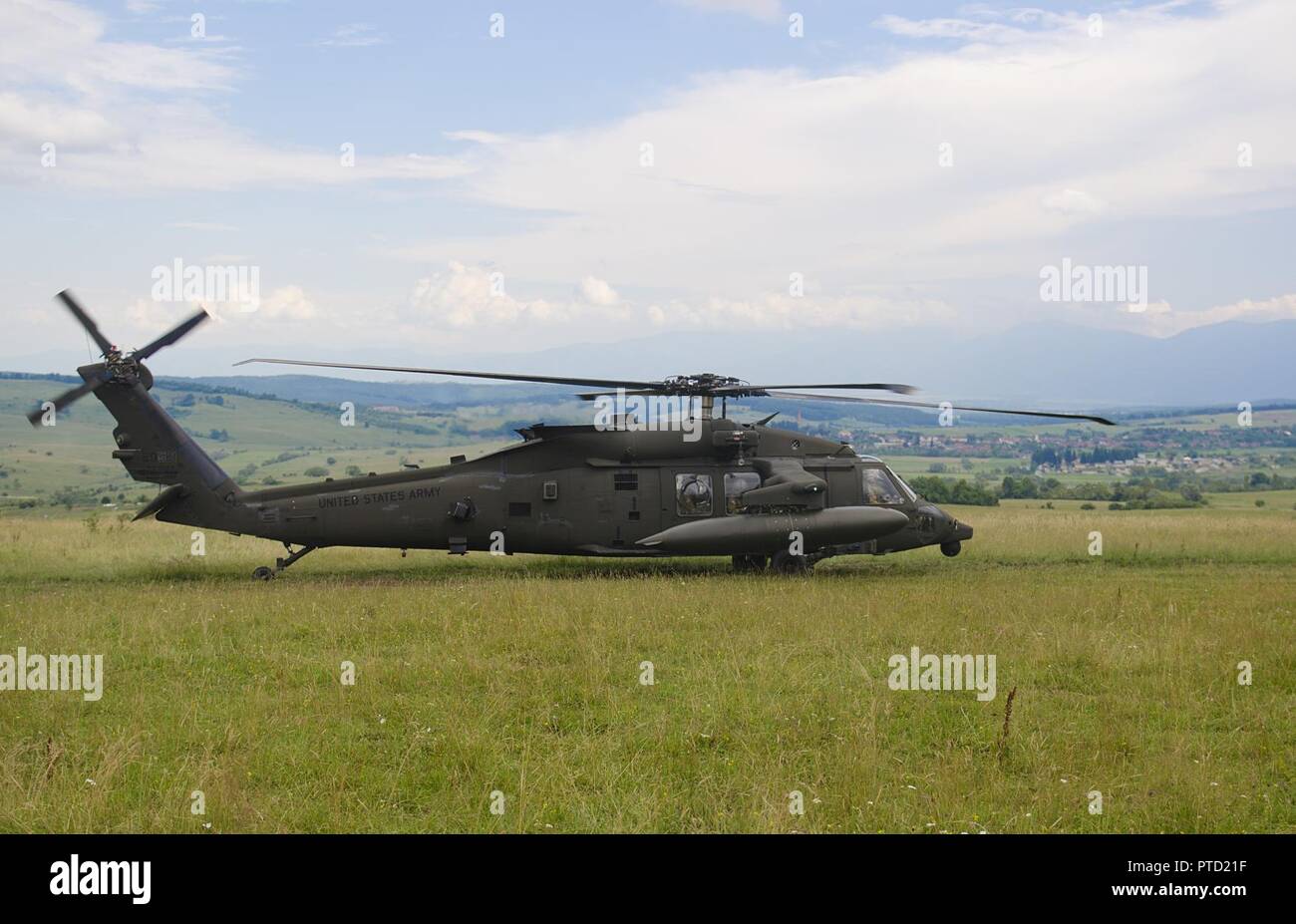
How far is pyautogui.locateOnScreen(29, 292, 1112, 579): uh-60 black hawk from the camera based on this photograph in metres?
20.3

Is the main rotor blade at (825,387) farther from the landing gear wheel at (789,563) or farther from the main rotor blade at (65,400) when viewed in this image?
the main rotor blade at (65,400)

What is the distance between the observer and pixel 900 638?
1352 centimetres

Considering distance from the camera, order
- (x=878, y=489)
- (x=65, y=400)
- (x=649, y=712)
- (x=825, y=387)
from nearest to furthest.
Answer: (x=649, y=712) < (x=825, y=387) < (x=65, y=400) < (x=878, y=489)

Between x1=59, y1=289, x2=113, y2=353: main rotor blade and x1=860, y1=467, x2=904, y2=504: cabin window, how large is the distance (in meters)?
15.4

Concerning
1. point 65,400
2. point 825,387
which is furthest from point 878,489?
point 65,400

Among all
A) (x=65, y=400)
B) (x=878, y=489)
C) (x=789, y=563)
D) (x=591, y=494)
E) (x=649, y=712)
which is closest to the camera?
(x=649, y=712)

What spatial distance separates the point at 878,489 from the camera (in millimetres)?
21812

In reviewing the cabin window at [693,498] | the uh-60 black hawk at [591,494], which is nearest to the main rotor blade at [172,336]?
the uh-60 black hawk at [591,494]

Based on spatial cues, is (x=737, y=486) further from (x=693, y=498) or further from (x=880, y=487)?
(x=880, y=487)

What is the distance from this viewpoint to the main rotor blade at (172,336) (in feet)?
65.5

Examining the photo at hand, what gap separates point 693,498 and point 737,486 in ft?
3.11

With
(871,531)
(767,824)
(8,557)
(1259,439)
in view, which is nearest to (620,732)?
(767,824)

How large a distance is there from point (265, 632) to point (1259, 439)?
16547 centimetres
